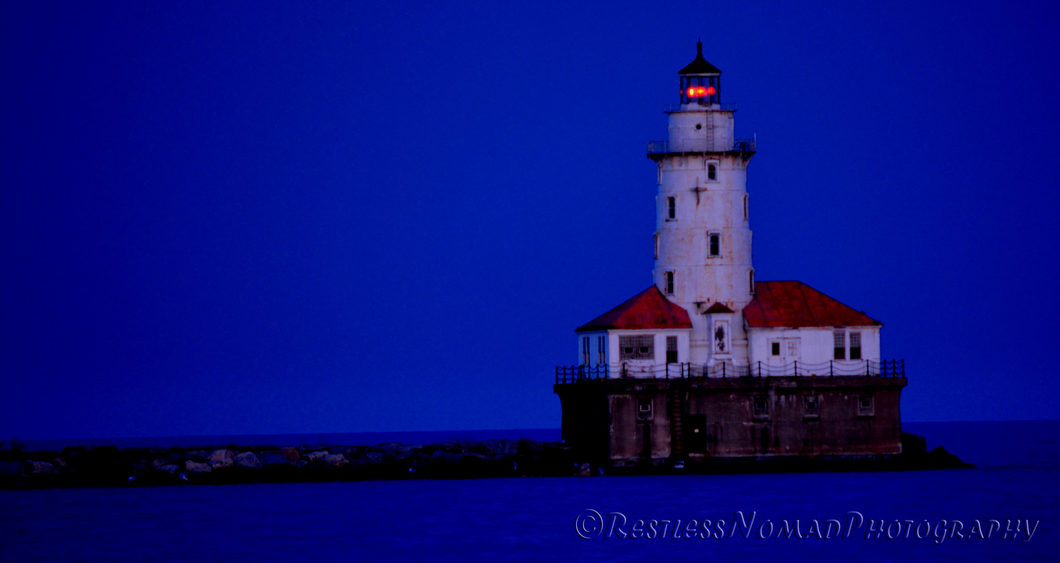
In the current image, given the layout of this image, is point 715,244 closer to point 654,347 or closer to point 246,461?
point 654,347

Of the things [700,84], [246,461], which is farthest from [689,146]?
[246,461]

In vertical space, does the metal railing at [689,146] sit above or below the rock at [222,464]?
above

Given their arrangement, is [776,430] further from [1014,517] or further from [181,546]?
[181,546]

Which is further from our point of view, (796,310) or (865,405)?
(796,310)

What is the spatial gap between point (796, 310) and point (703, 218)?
520cm

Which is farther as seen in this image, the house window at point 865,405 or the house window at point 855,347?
the house window at point 855,347

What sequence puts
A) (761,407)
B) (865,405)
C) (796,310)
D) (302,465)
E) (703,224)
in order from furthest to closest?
(302,465), (703,224), (796,310), (865,405), (761,407)

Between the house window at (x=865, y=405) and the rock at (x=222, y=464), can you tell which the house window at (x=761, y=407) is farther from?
the rock at (x=222, y=464)

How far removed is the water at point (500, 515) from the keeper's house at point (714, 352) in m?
1.62

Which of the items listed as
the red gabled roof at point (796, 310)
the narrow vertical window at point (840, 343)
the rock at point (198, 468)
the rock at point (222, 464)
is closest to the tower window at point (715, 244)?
the red gabled roof at point (796, 310)

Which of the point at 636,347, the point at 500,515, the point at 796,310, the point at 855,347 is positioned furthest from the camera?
the point at 796,310

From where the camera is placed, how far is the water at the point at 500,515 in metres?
41.2

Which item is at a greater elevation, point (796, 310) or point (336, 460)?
point (796, 310)

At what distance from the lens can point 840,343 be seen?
58312mm
